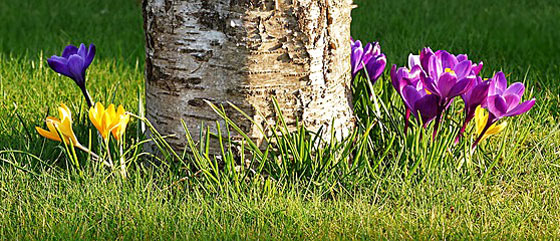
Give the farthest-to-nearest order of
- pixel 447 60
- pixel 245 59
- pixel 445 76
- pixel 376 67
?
pixel 376 67 → pixel 447 60 → pixel 245 59 → pixel 445 76

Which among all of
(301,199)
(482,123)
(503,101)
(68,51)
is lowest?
(301,199)

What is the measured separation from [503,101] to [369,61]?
52cm

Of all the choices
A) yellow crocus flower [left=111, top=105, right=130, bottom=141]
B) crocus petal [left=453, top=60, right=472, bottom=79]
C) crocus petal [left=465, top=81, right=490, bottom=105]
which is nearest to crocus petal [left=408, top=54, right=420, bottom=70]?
crocus petal [left=453, top=60, right=472, bottom=79]

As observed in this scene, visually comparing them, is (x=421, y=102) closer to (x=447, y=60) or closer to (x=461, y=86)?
(x=461, y=86)

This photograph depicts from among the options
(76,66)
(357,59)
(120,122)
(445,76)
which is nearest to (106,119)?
(120,122)

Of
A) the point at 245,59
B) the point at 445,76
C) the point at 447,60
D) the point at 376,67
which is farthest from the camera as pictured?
the point at 376,67

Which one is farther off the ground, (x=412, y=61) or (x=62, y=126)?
(x=412, y=61)

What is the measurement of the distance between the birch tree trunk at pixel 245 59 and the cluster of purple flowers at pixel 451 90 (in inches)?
9.9

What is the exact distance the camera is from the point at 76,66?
2.23 m

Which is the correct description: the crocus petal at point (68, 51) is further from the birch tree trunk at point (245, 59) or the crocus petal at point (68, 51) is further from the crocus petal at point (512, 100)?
the crocus petal at point (512, 100)

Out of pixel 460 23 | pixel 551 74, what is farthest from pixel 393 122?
pixel 460 23

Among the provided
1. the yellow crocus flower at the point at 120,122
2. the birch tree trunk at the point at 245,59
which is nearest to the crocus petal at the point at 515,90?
the birch tree trunk at the point at 245,59

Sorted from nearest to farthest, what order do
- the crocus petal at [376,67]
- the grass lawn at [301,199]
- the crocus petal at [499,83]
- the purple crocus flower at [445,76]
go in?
the grass lawn at [301,199]
the purple crocus flower at [445,76]
the crocus petal at [499,83]
the crocus petal at [376,67]

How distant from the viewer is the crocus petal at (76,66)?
2.22 m
